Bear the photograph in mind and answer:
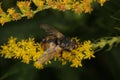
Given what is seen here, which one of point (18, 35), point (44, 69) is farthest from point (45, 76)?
point (18, 35)

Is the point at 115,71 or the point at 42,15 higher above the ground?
the point at 42,15

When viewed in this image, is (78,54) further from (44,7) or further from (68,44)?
(44,7)

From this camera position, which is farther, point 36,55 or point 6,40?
point 6,40

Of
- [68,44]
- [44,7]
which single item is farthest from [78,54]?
[44,7]

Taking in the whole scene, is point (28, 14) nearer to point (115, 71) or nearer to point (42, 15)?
point (42, 15)

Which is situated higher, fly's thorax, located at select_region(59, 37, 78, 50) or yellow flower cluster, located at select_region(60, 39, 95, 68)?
fly's thorax, located at select_region(59, 37, 78, 50)
